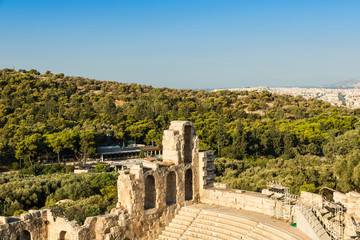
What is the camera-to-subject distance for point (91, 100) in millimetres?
65375

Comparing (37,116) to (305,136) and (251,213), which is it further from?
(251,213)

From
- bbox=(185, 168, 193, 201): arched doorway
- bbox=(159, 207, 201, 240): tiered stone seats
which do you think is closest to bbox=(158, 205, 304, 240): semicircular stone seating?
bbox=(159, 207, 201, 240): tiered stone seats

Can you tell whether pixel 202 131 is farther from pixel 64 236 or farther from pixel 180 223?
pixel 64 236

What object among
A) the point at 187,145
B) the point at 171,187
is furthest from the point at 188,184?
the point at 187,145

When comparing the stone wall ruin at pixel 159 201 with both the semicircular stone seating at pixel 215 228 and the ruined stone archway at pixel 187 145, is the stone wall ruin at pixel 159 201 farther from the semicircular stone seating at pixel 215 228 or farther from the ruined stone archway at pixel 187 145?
the semicircular stone seating at pixel 215 228

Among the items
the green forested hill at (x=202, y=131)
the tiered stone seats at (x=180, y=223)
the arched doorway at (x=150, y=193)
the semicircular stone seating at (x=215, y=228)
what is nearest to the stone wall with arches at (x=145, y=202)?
the arched doorway at (x=150, y=193)

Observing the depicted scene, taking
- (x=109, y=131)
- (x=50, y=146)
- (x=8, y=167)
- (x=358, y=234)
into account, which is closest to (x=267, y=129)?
(x=109, y=131)

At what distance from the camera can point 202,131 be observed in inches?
1775

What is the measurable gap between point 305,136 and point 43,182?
31296 mm

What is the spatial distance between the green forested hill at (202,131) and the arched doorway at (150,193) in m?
11.0

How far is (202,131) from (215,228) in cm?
3219

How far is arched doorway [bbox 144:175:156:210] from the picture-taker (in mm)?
14383

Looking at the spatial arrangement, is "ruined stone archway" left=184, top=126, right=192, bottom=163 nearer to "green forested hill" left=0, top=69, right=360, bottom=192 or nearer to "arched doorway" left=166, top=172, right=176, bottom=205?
"arched doorway" left=166, top=172, right=176, bottom=205

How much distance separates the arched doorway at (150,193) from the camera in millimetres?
14383
